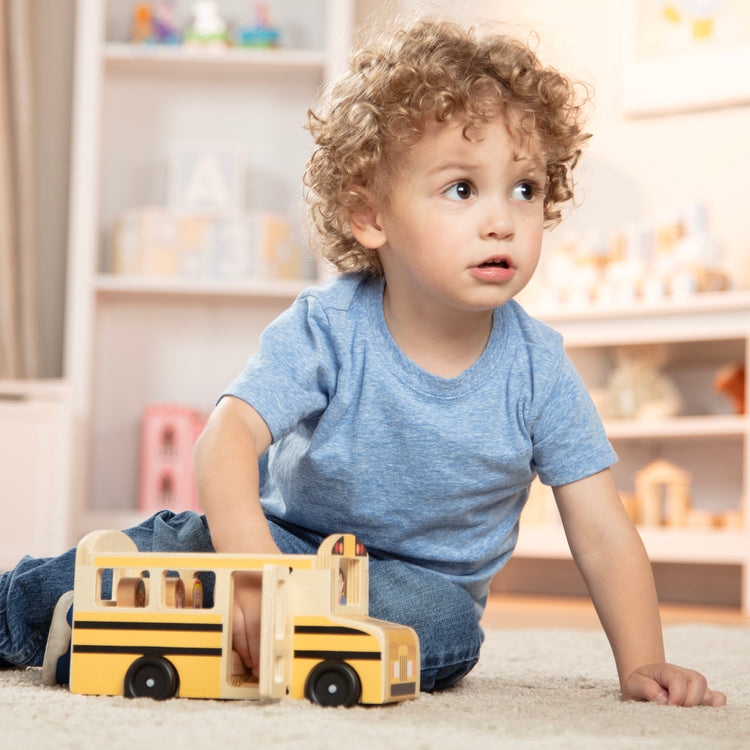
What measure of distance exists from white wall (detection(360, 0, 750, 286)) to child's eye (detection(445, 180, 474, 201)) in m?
1.38

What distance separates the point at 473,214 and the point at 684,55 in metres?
1.62

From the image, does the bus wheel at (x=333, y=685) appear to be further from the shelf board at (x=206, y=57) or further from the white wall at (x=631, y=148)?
the shelf board at (x=206, y=57)

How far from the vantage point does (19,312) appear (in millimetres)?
2428

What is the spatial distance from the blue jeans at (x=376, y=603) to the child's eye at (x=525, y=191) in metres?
0.31

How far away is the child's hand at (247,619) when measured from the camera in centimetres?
67

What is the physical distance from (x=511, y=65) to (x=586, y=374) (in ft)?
4.19

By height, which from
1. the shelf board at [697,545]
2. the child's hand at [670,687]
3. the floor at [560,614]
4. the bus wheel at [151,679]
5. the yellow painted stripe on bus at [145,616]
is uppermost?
the yellow painted stripe on bus at [145,616]

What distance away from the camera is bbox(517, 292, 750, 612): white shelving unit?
1838mm

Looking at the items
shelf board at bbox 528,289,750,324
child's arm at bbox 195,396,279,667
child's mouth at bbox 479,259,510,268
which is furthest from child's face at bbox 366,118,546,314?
shelf board at bbox 528,289,750,324

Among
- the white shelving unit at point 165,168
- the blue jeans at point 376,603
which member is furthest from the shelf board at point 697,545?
the blue jeans at point 376,603

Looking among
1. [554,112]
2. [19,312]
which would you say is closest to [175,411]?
[19,312]

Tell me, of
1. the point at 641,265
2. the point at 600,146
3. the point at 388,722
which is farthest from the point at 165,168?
the point at 388,722

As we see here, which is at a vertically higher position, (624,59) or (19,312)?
(624,59)

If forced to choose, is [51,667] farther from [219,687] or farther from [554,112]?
[554,112]
